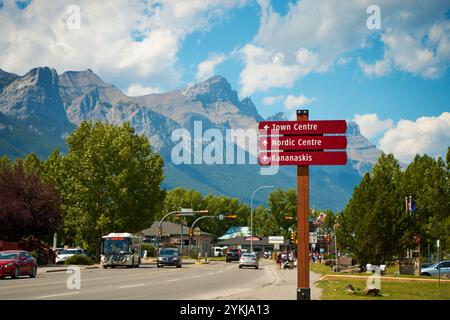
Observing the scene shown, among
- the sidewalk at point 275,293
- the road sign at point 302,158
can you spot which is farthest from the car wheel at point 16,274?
the road sign at point 302,158

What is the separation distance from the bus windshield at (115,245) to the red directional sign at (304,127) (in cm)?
4049

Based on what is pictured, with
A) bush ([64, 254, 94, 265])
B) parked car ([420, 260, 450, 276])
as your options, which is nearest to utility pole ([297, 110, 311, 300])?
parked car ([420, 260, 450, 276])

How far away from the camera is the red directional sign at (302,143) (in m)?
17.3

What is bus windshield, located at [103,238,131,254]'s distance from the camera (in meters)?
55.8

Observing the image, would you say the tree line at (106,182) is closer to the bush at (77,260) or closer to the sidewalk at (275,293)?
the bush at (77,260)

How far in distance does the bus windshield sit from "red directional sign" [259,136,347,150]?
40.5 meters

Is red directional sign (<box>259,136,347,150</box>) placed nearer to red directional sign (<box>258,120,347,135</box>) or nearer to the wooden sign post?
the wooden sign post

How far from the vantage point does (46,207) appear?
57.5 meters

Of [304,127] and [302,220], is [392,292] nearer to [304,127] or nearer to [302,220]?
[302,220]

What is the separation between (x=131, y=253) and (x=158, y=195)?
70.6 feet

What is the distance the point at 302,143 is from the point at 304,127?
0.44 metres

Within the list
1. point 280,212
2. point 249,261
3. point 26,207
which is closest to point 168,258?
point 249,261

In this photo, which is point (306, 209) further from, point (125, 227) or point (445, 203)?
point (125, 227)
